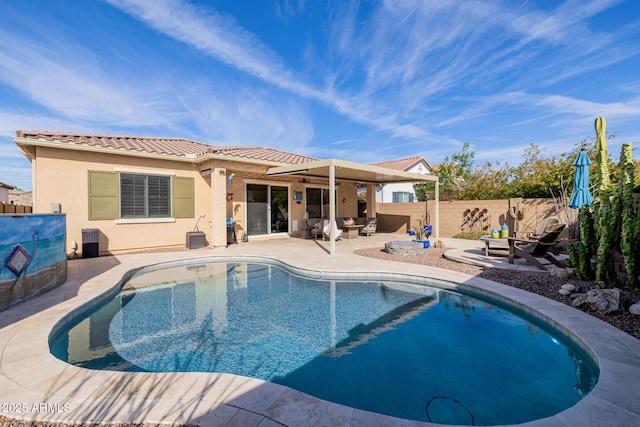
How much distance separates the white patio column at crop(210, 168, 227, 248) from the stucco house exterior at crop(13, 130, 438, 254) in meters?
0.04

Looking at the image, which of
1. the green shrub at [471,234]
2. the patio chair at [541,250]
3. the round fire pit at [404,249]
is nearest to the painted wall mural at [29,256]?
the round fire pit at [404,249]

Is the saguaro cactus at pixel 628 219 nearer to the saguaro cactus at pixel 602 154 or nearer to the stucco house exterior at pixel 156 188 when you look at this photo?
the saguaro cactus at pixel 602 154

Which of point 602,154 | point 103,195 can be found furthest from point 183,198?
point 602,154

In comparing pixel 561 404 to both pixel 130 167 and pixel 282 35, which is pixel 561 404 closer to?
pixel 130 167

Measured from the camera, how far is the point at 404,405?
294cm

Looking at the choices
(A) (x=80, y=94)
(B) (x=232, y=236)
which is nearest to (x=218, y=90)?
(A) (x=80, y=94)

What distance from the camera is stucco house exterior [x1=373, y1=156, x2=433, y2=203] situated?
2498cm

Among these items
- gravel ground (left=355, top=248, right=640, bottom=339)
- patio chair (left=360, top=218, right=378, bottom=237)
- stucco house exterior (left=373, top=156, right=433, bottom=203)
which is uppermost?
stucco house exterior (left=373, top=156, right=433, bottom=203)

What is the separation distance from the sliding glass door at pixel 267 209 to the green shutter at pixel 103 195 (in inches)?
199

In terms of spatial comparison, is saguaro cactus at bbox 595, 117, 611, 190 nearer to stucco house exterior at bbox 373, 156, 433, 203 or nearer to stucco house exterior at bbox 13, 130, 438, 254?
stucco house exterior at bbox 13, 130, 438, 254

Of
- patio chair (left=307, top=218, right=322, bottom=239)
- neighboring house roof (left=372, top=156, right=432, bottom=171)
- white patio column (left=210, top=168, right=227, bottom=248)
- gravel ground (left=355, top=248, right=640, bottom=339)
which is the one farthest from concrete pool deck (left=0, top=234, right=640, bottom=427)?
neighboring house roof (left=372, top=156, right=432, bottom=171)

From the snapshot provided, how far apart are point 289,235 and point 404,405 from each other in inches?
486

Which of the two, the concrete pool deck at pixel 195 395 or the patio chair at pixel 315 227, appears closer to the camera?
the concrete pool deck at pixel 195 395

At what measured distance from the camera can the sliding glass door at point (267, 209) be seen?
13.6 meters
